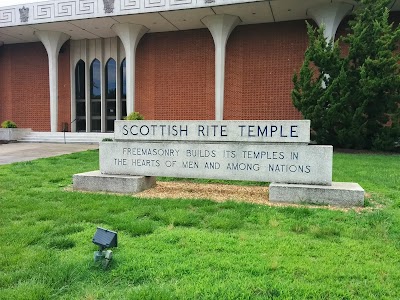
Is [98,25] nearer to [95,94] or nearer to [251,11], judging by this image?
[95,94]

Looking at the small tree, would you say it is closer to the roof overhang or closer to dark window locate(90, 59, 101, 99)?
the roof overhang

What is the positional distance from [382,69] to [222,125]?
1038 cm

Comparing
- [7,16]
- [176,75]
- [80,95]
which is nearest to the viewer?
[7,16]

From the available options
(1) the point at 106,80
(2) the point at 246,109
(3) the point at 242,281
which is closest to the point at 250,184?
(3) the point at 242,281

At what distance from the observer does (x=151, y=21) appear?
21.2 meters

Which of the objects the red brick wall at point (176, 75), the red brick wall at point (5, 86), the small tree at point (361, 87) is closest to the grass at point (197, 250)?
→ the small tree at point (361, 87)

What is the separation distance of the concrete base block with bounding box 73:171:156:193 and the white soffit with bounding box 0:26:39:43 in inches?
803

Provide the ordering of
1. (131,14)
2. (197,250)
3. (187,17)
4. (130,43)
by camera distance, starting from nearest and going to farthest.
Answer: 1. (197,250)
2. (131,14)
3. (187,17)
4. (130,43)

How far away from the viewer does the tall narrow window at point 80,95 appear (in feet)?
86.1

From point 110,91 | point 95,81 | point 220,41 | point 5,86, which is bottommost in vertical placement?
point 110,91

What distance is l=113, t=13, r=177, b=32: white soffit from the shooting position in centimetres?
2041

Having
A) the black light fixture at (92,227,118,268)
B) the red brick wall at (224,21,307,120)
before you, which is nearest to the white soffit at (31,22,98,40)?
the red brick wall at (224,21,307,120)

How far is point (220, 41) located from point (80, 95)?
1219 centimetres

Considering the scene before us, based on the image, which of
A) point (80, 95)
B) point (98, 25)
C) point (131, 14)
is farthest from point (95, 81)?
point (131, 14)
